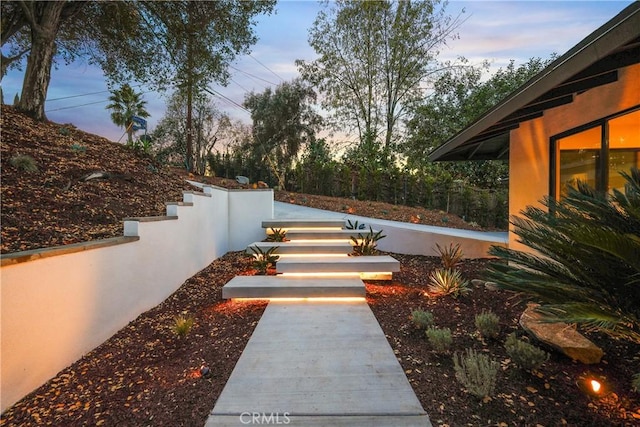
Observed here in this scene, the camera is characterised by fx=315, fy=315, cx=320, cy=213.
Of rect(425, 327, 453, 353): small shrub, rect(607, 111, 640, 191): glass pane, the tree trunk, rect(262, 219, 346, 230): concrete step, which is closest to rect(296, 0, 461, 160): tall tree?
rect(262, 219, 346, 230): concrete step

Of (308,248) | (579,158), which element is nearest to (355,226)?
(308,248)

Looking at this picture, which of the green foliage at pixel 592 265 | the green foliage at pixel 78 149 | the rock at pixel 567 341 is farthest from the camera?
the green foliage at pixel 78 149

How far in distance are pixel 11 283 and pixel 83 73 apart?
8234 mm

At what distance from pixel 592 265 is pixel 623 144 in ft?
7.59

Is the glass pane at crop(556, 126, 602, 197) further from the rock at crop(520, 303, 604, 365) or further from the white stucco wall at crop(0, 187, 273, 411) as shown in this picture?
the white stucco wall at crop(0, 187, 273, 411)

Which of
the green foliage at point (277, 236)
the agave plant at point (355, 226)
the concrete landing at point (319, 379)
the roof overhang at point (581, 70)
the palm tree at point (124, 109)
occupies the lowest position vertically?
the concrete landing at point (319, 379)

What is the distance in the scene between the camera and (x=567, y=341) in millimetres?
2424

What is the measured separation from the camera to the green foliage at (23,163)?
421 centimetres

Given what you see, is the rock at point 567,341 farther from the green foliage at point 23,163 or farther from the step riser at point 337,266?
the green foliage at point 23,163

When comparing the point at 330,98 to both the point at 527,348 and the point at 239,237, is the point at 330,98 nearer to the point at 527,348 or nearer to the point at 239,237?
the point at 239,237

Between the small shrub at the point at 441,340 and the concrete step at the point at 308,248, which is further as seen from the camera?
the concrete step at the point at 308,248

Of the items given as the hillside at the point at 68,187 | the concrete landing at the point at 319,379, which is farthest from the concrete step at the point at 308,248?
the concrete landing at the point at 319,379

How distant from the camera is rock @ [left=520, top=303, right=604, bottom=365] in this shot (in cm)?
234

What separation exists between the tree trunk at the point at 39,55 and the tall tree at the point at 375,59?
33.7 feet
